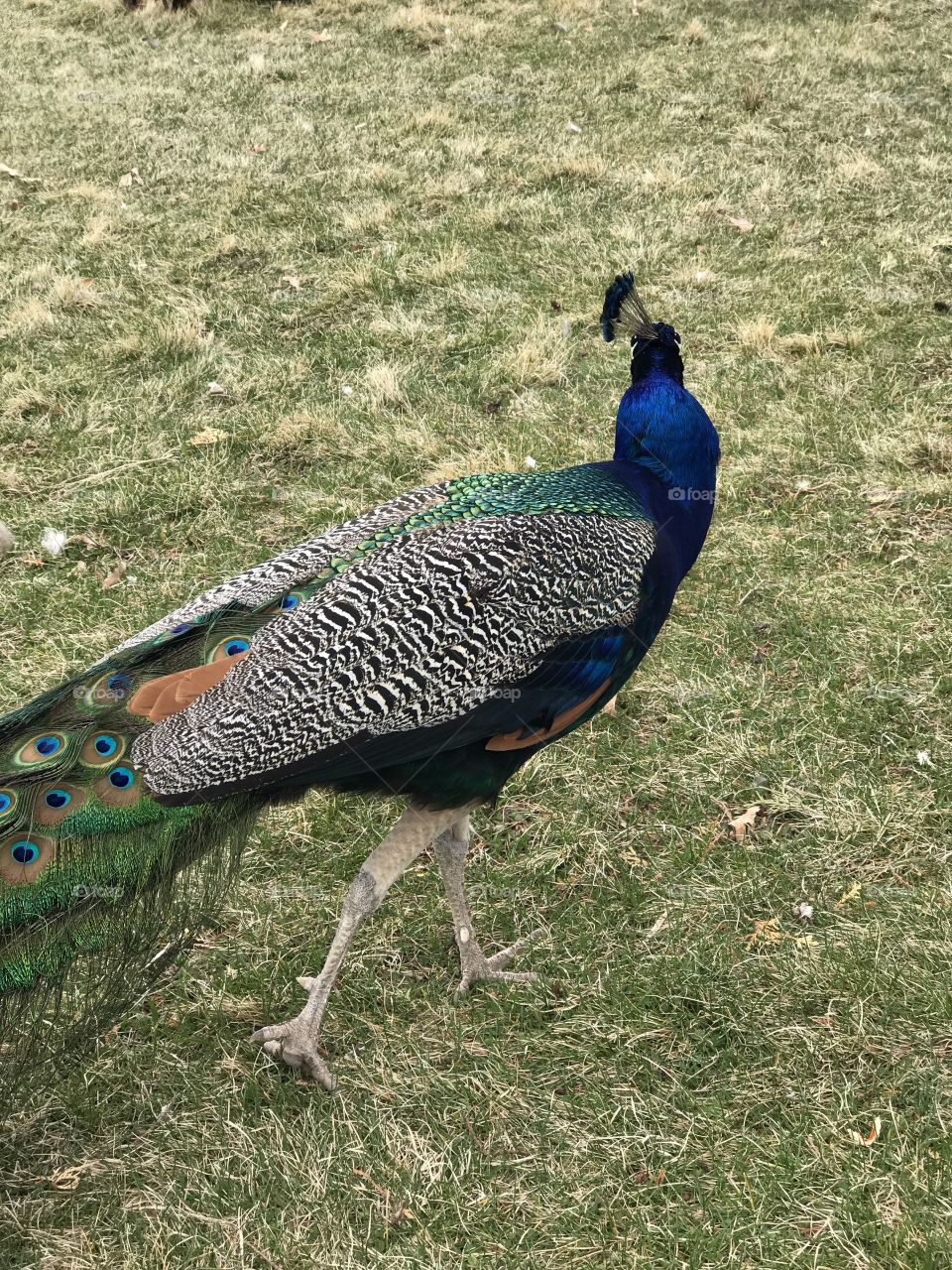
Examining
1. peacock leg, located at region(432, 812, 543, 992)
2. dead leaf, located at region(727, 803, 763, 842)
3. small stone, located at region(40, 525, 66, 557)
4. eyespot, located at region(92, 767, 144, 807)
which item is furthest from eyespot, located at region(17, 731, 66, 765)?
small stone, located at region(40, 525, 66, 557)

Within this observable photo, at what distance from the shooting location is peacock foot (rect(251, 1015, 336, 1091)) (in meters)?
2.67

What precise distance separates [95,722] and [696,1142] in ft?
5.37

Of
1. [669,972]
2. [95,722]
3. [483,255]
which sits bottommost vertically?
[669,972]

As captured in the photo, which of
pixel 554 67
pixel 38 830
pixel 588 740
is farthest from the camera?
pixel 554 67

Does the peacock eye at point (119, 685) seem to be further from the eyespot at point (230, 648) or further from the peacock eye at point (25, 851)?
the peacock eye at point (25, 851)

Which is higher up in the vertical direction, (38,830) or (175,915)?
(38,830)

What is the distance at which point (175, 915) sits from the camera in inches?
94.4

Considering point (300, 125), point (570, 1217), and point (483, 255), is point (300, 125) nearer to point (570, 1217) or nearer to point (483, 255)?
point (483, 255)

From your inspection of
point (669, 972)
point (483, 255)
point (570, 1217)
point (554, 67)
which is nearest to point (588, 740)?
point (669, 972)

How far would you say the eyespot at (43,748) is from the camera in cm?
228

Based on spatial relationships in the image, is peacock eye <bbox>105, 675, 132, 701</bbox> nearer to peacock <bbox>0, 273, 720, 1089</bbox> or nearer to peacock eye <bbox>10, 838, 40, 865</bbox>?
peacock <bbox>0, 273, 720, 1089</bbox>

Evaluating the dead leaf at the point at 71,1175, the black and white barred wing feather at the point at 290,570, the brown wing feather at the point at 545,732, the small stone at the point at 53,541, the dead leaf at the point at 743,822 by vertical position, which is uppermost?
the black and white barred wing feather at the point at 290,570

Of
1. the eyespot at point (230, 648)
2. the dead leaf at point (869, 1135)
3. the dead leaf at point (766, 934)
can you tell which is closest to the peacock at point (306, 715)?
the eyespot at point (230, 648)

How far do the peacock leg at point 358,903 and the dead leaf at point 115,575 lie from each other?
7.88ft
